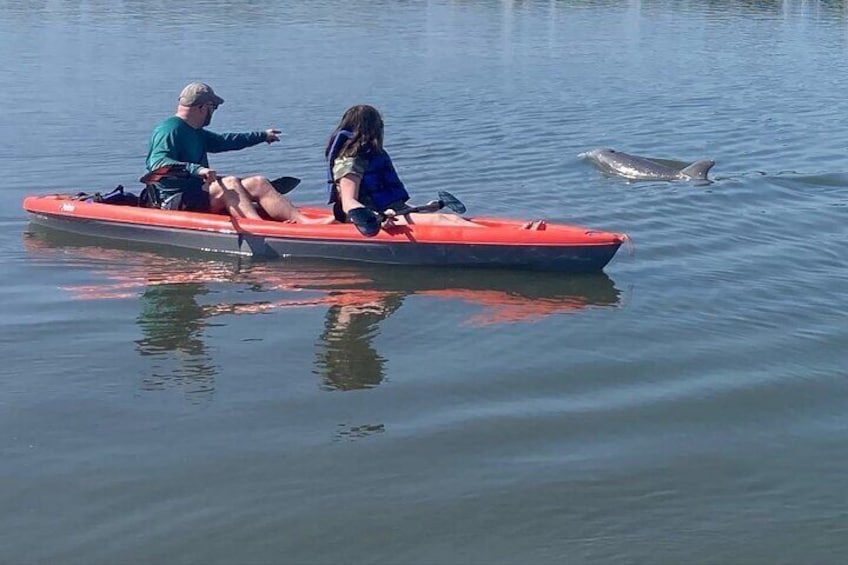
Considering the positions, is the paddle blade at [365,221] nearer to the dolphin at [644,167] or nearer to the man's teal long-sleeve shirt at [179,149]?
the man's teal long-sleeve shirt at [179,149]

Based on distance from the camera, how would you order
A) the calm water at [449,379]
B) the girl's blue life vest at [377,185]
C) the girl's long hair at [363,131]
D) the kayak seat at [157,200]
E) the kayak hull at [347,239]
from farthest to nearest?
the kayak seat at [157,200], the girl's blue life vest at [377,185], the girl's long hair at [363,131], the kayak hull at [347,239], the calm water at [449,379]

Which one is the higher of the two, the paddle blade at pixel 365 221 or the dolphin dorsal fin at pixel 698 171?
the paddle blade at pixel 365 221

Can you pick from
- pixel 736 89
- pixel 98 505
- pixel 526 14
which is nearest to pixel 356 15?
pixel 526 14

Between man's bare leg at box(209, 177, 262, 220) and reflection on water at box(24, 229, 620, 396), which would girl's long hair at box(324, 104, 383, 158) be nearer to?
reflection on water at box(24, 229, 620, 396)

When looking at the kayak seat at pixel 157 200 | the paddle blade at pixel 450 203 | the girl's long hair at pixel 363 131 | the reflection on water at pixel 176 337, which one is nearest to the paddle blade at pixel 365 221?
the girl's long hair at pixel 363 131

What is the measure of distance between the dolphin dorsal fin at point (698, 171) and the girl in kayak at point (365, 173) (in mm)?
5021

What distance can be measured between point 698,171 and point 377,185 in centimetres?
538

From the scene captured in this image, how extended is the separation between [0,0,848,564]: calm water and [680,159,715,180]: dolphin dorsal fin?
0.74 ft

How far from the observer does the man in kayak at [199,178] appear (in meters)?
10.8

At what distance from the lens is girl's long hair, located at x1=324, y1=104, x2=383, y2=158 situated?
10.1 meters

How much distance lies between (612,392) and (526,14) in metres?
37.8

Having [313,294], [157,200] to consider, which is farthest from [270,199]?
[313,294]

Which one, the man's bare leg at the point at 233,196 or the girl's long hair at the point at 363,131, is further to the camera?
the man's bare leg at the point at 233,196

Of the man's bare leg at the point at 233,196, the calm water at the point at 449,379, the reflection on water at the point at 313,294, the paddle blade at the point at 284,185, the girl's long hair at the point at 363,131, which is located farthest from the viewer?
Answer: the paddle blade at the point at 284,185
